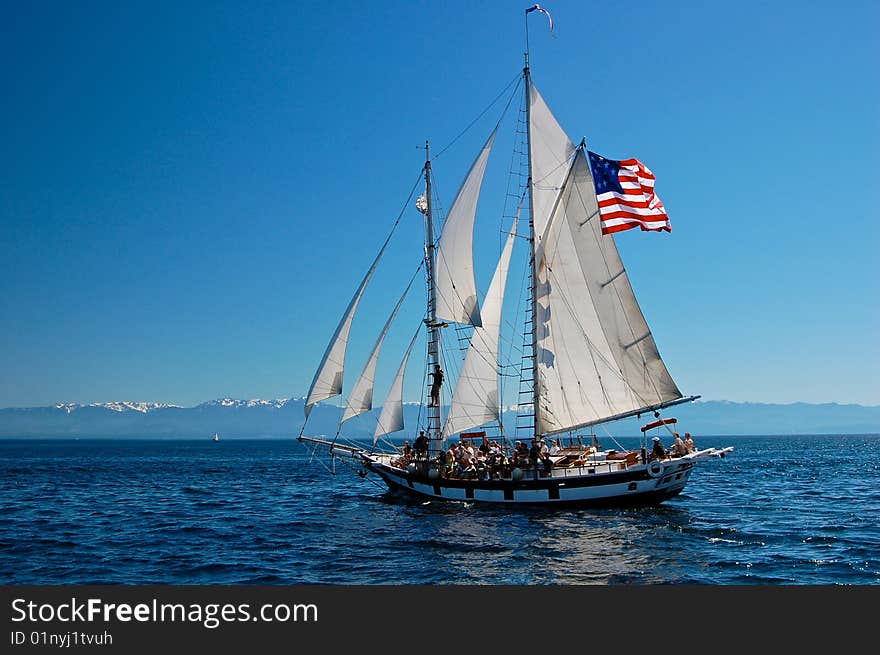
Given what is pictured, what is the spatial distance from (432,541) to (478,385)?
564 inches

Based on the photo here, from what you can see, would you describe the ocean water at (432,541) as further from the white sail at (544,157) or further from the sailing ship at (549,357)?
the white sail at (544,157)

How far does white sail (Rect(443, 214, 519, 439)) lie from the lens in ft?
143

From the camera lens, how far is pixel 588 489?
126 ft

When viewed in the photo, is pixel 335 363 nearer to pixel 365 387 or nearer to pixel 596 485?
pixel 365 387

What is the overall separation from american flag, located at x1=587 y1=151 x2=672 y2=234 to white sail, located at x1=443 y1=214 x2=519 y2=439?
7.51m

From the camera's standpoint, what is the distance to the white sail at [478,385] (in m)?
43.5

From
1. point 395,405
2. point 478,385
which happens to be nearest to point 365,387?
point 395,405

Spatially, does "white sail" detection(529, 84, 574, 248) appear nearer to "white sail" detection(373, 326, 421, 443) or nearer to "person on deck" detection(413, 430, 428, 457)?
"white sail" detection(373, 326, 421, 443)

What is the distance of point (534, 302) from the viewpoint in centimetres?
4269

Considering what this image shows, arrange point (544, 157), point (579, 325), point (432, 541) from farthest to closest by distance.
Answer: point (544, 157) < point (579, 325) < point (432, 541)

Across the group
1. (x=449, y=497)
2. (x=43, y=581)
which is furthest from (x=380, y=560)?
(x=449, y=497)

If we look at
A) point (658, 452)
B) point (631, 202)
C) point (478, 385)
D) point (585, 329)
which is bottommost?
point (658, 452)

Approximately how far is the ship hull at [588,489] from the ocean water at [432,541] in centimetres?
62

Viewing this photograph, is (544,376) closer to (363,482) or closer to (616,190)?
(616,190)
